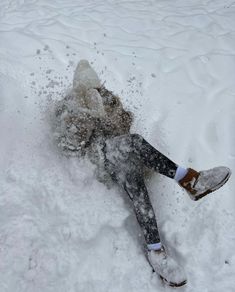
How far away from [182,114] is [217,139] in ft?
1.47

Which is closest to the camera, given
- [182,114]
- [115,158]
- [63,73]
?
[115,158]

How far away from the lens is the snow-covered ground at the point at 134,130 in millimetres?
2662

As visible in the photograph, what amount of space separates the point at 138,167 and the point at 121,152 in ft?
0.52

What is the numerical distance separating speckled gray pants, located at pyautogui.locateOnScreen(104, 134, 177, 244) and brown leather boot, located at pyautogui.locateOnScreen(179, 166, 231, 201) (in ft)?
0.37

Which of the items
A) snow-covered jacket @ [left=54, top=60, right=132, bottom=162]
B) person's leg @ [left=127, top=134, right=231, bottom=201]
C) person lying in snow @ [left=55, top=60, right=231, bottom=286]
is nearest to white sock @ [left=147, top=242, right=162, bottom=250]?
person lying in snow @ [left=55, top=60, right=231, bottom=286]

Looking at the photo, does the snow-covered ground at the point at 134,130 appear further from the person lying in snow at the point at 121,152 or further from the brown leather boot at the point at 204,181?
the brown leather boot at the point at 204,181

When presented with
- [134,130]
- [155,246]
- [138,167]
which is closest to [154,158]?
[138,167]

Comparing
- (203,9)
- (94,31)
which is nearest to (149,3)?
(203,9)

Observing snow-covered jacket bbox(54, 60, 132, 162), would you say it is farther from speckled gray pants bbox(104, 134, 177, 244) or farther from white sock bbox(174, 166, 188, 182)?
white sock bbox(174, 166, 188, 182)

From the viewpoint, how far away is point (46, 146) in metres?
3.26

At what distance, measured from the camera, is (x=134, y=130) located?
354 cm

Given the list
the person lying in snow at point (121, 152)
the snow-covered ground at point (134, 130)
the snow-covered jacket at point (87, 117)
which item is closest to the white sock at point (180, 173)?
the person lying in snow at point (121, 152)

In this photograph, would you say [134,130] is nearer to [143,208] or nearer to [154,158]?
[154,158]

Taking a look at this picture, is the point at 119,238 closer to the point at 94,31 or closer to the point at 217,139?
the point at 217,139
